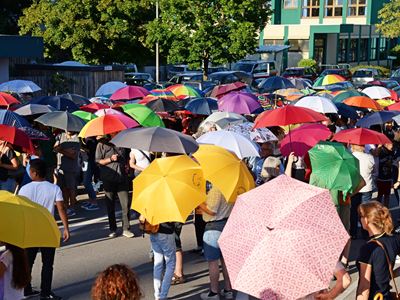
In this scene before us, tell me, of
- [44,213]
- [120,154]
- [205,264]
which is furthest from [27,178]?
[44,213]

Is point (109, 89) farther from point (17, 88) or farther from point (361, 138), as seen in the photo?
point (361, 138)

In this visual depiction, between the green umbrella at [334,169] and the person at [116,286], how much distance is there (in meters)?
4.33

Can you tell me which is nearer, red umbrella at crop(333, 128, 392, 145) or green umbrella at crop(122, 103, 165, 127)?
red umbrella at crop(333, 128, 392, 145)

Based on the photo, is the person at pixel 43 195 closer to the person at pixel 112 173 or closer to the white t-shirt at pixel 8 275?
the white t-shirt at pixel 8 275

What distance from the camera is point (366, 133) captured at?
31.8 ft

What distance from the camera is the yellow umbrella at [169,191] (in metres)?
6.53

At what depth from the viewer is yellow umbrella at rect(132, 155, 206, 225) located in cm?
653

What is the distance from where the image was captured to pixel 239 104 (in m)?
14.7

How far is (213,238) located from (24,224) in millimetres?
2680

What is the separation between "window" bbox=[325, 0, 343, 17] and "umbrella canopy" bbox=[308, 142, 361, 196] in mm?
50235

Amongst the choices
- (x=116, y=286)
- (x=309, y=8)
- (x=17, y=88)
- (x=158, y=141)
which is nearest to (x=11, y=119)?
(x=158, y=141)

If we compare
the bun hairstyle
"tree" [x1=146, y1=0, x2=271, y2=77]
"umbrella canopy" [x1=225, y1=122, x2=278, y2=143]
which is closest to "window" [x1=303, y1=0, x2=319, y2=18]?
"tree" [x1=146, y1=0, x2=271, y2=77]

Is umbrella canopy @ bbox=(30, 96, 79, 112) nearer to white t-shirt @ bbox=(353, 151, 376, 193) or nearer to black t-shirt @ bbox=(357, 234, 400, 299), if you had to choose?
white t-shirt @ bbox=(353, 151, 376, 193)

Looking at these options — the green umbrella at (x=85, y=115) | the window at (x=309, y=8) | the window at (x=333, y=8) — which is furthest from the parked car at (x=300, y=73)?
the green umbrella at (x=85, y=115)
